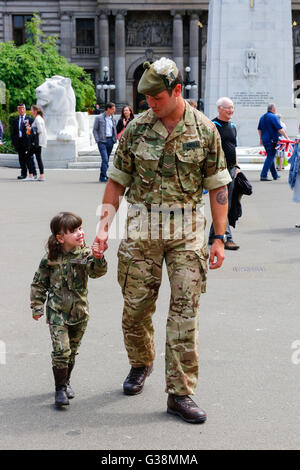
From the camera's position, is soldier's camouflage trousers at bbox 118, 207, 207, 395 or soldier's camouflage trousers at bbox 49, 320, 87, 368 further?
soldier's camouflage trousers at bbox 49, 320, 87, 368

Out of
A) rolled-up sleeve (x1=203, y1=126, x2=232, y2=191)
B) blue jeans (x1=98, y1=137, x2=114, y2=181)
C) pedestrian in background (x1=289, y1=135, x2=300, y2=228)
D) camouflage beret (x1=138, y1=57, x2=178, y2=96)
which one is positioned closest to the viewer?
camouflage beret (x1=138, y1=57, x2=178, y2=96)

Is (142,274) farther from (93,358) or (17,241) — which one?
(17,241)

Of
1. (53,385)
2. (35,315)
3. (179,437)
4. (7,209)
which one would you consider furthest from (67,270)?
(7,209)

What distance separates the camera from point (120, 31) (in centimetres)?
7194

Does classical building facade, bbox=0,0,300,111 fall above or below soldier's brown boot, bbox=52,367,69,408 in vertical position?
above

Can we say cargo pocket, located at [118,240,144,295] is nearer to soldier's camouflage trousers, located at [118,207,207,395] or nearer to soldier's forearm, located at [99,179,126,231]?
soldier's camouflage trousers, located at [118,207,207,395]

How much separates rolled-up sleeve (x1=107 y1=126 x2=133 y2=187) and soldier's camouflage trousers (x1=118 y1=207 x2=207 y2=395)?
0.24 meters

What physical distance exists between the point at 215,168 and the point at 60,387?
4.94ft

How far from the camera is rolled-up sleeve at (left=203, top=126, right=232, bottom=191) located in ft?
14.4

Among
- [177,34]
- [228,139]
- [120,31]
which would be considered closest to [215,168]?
[228,139]

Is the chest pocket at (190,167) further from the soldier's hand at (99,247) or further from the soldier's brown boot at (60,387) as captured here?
the soldier's brown boot at (60,387)

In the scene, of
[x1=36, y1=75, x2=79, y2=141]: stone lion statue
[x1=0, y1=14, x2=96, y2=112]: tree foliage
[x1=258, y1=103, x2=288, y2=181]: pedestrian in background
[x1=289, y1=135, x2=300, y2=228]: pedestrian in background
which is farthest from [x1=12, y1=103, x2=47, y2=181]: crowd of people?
[x1=0, y1=14, x2=96, y2=112]: tree foliage

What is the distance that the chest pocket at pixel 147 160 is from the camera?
428 centimetres

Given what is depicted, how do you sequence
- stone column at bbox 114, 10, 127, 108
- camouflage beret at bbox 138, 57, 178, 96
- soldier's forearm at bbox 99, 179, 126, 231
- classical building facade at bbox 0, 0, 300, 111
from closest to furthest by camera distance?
camouflage beret at bbox 138, 57, 178, 96 < soldier's forearm at bbox 99, 179, 126, 231 < stone column at bbox 114, 10, 127, 108 < classical building facade at bbox 0, 0, 300, 111
